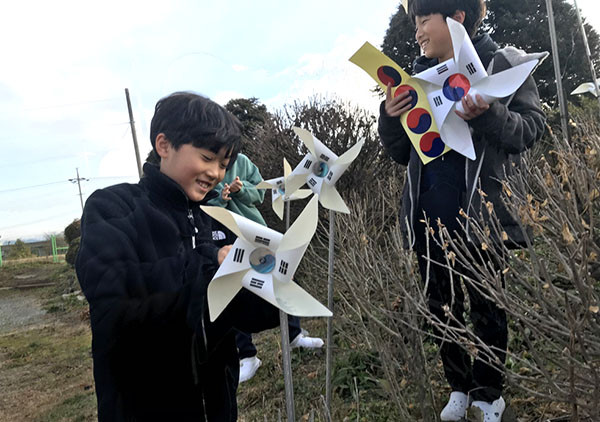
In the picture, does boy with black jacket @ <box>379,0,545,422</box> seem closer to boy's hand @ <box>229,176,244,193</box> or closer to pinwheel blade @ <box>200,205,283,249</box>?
pinwheel blade @ <box>200,205,283,249</box>

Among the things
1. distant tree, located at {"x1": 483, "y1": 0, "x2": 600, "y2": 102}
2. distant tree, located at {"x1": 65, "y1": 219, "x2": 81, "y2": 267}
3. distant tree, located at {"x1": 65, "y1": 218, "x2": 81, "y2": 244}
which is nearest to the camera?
distant tree, located at {"x1": 483, "y1": 0, "x2": 600, "y2": 102}

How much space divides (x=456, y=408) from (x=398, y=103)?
1222mm

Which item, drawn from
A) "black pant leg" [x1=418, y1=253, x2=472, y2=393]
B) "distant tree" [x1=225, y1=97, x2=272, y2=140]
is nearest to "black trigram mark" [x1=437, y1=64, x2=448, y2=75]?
"black pant leg" [x1=418, y1=253, x2=472, y2=393]

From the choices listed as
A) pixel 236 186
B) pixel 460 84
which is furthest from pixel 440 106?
pixel 236 186

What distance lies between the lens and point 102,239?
1.00 m

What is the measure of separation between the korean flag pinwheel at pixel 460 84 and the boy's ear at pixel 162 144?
0.97 meters

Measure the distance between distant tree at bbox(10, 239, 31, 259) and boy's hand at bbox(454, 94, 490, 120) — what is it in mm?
22502

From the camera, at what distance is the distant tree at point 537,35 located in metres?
11.4

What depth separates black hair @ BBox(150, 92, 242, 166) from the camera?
3.94 ft

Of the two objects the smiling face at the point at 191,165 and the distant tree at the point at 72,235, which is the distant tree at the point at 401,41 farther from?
the smiling face at the point at 191,165

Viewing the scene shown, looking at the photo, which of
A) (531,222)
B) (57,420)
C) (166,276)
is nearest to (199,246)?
(166,276)

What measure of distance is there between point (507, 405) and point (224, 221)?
5.00 feet

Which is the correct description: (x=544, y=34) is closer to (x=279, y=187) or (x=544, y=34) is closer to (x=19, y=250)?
(x=279, y=187)

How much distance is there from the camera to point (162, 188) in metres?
1.20
